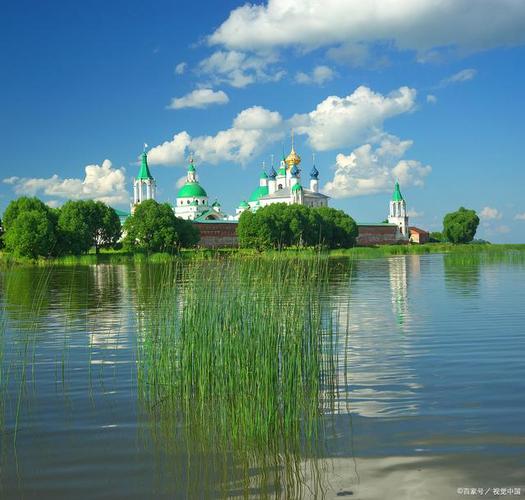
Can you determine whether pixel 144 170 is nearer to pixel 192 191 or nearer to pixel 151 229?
pixel 192 191

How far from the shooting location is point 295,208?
8138cm

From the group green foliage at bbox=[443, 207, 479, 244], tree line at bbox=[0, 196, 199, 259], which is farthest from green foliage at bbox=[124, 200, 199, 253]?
green foliage at bbox=[443, 207, 479, 244]

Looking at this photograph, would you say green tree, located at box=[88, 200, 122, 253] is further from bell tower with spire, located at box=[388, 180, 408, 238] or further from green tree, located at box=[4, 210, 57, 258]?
bell tower with spire, located at box=[388, 180, 408, 238]

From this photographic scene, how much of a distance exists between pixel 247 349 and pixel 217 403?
784 mm

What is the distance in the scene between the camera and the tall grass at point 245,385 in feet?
18.4

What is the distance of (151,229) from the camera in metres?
67.0

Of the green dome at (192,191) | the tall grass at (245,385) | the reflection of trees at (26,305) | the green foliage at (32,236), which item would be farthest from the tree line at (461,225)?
the tall grass at (245,385)

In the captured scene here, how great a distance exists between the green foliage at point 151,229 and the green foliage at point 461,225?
176 ft

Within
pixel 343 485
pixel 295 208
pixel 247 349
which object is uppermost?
pixel 295 208

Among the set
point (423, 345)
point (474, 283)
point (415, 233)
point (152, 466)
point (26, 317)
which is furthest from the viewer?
point (415, 233)

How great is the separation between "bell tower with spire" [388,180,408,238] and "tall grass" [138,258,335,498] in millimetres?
131496

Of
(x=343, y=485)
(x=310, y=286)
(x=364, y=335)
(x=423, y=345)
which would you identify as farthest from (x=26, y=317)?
(x=343, y=485)

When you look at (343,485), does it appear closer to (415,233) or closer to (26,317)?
(26,317)

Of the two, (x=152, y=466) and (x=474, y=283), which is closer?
(x=152, y=466)
